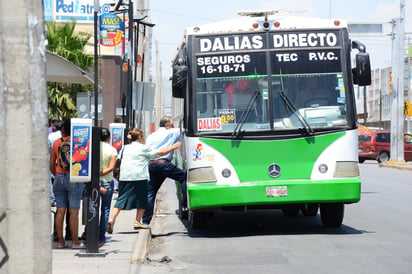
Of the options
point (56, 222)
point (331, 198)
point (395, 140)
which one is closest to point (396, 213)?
point (331, 198)

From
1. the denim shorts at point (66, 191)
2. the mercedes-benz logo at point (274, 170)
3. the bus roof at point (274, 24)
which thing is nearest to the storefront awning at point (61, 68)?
the bus roof at point (274, 24)

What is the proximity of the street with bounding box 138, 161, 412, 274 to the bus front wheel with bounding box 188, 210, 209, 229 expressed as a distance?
0.38 feet

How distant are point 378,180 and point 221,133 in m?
15.2

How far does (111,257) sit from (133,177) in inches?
90.4

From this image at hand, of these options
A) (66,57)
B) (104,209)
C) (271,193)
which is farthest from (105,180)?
(66,57)

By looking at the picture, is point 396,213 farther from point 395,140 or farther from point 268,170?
point 395,140

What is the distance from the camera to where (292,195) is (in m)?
11.8

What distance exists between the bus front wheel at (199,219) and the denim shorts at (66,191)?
2782mm

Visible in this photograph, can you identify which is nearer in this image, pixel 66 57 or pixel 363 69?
pixel 363 69

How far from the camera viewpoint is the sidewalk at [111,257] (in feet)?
29.6

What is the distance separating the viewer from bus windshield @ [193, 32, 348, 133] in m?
12.0

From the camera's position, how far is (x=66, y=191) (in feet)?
34.6

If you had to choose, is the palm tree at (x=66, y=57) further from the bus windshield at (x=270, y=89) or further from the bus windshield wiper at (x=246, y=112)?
the bus windshield wiper at (x=246, y=112)

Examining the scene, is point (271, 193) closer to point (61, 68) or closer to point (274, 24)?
point (274, 24)
